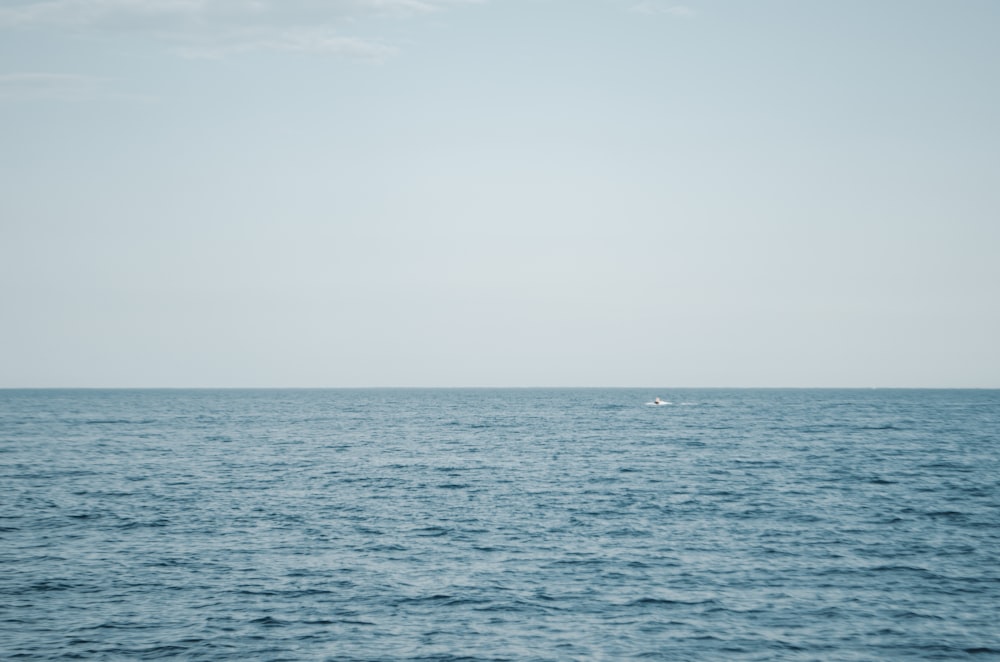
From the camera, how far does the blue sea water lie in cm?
2545

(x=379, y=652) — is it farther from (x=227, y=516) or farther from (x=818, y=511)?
(x=818, y=511)

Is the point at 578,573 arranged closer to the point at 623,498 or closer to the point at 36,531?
the point at 623,498

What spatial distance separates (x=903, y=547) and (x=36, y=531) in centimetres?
4111

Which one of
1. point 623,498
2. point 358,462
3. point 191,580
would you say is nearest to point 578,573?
point 191,580

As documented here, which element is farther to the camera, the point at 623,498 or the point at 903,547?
the point at 623,498

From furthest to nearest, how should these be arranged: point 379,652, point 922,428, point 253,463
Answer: point 922,428
point 253,463
point 379,652

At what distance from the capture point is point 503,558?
3544 centimetres

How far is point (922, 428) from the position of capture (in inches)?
4373

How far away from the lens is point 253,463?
2813 inches

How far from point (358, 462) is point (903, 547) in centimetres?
4724

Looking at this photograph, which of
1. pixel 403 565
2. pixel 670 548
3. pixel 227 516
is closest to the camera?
pixel 403 565

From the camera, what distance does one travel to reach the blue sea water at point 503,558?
2545 centimetres

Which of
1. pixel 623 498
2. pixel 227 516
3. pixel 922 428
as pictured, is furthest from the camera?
pixel 922 428

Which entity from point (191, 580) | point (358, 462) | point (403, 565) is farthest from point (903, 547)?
point (358, 462)
